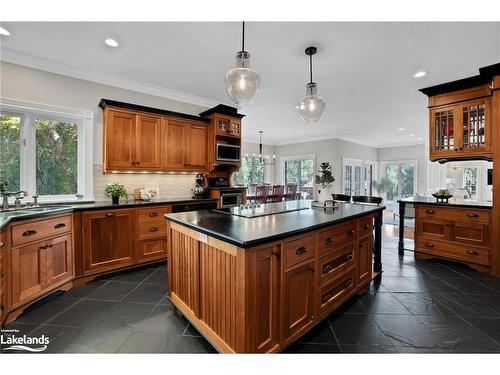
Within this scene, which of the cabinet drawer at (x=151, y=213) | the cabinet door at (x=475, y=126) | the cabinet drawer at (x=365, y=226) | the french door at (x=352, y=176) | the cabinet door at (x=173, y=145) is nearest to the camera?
the cabinet drawer at (x=365, y=226)

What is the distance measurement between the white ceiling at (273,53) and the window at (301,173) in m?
4.39

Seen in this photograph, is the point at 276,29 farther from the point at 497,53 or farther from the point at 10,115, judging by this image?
the point at 10,115

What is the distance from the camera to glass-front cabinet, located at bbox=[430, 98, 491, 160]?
3023mm

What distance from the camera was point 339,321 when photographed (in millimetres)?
1994

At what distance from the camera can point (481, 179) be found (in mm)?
7617

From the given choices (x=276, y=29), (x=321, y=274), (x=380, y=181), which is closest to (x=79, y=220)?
(x=321, y=274)

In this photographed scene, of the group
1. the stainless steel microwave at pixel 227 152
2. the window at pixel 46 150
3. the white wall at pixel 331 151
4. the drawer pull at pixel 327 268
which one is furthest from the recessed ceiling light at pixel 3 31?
the white wall at pixel 331 151

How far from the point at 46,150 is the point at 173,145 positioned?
5.37 ft

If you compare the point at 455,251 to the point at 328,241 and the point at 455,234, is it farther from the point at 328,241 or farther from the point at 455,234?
the point at 328,241

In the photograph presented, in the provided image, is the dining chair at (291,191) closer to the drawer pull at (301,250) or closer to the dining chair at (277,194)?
the dining chair at (277,194)

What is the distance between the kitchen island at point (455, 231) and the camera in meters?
3.02

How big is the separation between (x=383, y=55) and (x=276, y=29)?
1.41 metres

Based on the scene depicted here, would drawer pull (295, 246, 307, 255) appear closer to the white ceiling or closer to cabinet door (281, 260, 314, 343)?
cabinet door (281, 260, 314, 343)

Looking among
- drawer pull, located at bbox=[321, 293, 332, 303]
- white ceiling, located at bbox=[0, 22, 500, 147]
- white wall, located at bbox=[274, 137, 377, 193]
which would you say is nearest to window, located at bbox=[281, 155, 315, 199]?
white wall, located at bbox=[274, 137, 377, 193]
